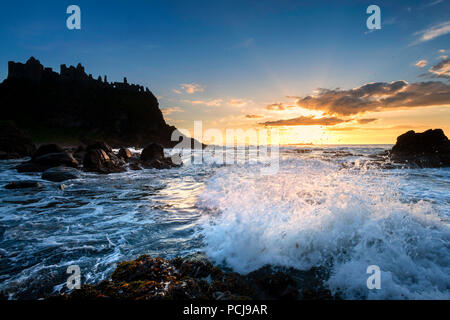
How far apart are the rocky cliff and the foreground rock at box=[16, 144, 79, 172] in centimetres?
8193

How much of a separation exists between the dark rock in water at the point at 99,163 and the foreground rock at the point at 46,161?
3.72 feet

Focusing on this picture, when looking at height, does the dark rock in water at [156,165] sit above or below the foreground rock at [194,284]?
above

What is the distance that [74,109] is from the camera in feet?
339

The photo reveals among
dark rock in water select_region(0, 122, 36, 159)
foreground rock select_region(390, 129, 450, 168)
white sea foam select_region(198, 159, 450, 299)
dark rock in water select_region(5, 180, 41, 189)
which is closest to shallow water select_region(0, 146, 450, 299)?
white sea foam select_region(198, 159, 450, 299)

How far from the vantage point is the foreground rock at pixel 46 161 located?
17.0 m

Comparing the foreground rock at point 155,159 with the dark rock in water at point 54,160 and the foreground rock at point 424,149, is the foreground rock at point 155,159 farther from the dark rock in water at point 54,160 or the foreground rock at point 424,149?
the foreground rock at point 424,149

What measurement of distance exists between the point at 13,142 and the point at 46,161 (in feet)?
67.6

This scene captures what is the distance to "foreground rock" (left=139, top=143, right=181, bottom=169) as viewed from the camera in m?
23.2

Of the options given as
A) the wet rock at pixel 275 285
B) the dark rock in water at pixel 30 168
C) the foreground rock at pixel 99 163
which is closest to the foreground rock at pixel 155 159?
the foreground rock at pixel 99 163
